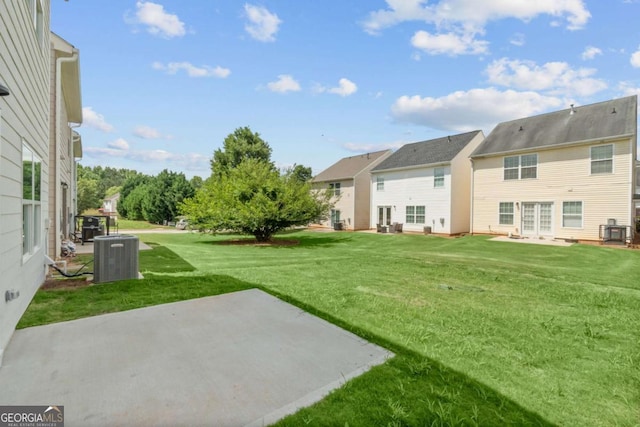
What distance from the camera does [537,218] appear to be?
57.4ft

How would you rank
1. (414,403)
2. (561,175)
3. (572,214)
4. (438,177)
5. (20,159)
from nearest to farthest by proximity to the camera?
(414,403)
(20,159)
(572,214)
(561,175)
(438,177)

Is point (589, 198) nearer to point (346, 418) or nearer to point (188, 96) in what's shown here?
point (346, 418)

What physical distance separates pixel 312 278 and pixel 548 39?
15.8m

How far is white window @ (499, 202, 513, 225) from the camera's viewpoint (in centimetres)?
1852

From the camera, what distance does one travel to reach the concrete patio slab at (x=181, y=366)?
7.75 ft

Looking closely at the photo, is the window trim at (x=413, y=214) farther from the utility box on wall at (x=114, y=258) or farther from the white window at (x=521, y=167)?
the utility box on wall at (x=114, y=258)

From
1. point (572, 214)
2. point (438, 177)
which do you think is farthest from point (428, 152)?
point (572, 214)

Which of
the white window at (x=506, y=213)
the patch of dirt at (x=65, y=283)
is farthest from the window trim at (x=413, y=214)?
the patch of dirt at (x=65, y=283)

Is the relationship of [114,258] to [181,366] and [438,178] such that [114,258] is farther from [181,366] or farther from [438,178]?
[438,178]

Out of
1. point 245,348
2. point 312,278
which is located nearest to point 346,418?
point 245,348

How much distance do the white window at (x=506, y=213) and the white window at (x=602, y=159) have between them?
13.5 feet

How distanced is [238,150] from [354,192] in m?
16.4

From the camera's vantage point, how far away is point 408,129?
31.5 m

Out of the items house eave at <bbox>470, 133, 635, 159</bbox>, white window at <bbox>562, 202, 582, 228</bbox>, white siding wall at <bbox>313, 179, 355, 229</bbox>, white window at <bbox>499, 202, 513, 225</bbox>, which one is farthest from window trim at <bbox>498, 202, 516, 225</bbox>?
white siding wall at <bbox>313, 179, 355, 229</bbox>
